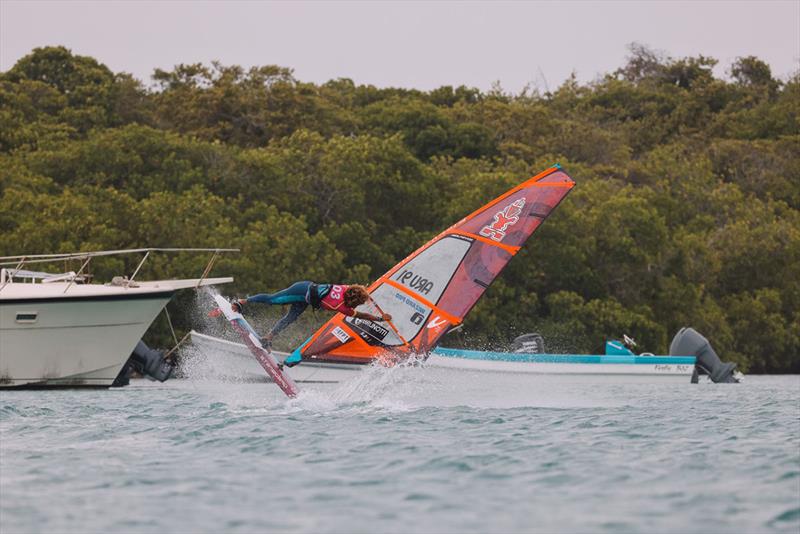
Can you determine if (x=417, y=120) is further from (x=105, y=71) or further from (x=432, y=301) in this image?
(x=432, y=301)

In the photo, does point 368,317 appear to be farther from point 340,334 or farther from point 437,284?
point 437,284

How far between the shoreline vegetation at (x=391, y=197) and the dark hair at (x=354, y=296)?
16.0 m

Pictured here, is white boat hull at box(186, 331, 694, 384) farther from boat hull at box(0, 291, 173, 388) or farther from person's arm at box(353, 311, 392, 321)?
person's arm at box(353, 311, 392, 321)

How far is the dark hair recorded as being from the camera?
16203mm

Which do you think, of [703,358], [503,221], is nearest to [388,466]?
[503,221]

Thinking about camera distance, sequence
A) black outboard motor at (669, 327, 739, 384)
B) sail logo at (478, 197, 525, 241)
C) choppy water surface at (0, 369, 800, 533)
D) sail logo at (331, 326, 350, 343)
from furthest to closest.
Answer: black outboard motor at (669, 327, 739, 384) < sail logo at (478, 197, 525, 241) < sail logo at (331, 326, 350, 343) < choppy water surface at (0, 369, 800, 533)

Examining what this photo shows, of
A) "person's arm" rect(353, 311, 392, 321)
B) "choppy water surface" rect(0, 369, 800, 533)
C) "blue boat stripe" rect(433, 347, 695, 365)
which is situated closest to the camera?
"choppy water surface" rect(0, 369, 800, 533)

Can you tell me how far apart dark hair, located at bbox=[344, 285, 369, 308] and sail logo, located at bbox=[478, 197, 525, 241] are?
2.42m

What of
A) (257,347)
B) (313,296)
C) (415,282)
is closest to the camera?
(313,296)

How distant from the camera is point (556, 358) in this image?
27.1 m

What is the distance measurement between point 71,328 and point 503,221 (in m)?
7.97

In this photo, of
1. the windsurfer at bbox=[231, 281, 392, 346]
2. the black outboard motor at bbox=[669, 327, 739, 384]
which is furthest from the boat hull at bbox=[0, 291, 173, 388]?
the black outboard motor at bbox=[669, 327, 739, 384]

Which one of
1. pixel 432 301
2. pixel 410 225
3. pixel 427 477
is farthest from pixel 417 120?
pixel 427 477

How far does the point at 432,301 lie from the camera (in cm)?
1769
